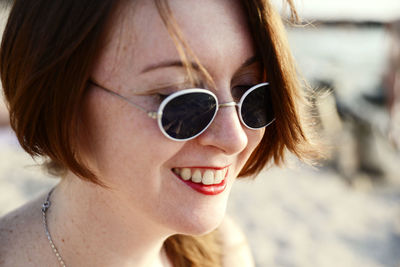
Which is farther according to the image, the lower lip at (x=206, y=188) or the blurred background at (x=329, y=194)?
the blurred background at (x=329, y=194)

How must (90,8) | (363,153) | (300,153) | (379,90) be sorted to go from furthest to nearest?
(379,90) < (363,153) < (300,153) < (90,8)

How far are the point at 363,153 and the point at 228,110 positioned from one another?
6.15 meters

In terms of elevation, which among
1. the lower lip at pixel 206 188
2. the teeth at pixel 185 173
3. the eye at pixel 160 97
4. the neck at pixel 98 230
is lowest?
the neck at pixel 98 230

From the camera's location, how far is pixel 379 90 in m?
13.2

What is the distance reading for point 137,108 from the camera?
4.02 ft

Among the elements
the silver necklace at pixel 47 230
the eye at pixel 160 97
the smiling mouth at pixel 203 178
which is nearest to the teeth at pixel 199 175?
the smiling mouth at pixel 203 178

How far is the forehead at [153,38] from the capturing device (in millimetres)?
1188

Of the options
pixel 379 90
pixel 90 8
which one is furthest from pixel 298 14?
pixel 379 90

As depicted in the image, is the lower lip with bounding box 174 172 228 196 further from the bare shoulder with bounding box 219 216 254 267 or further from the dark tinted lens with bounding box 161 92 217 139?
the bare shoulder with bounding box 219 216 254 267

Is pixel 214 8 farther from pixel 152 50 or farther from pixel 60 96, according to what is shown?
pixel 60 96

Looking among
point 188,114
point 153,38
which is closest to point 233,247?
point 188,114

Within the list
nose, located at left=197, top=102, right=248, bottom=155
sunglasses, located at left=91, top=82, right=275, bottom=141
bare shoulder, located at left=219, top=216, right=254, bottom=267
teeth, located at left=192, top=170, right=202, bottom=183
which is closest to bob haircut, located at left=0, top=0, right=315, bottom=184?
sunglasses, located at left=91, top=82, right=275, bottom=141

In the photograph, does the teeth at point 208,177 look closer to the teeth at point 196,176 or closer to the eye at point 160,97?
the teeth at point 196,176

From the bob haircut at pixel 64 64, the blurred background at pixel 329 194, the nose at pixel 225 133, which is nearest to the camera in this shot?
the bob haircut at pixel 64 64
